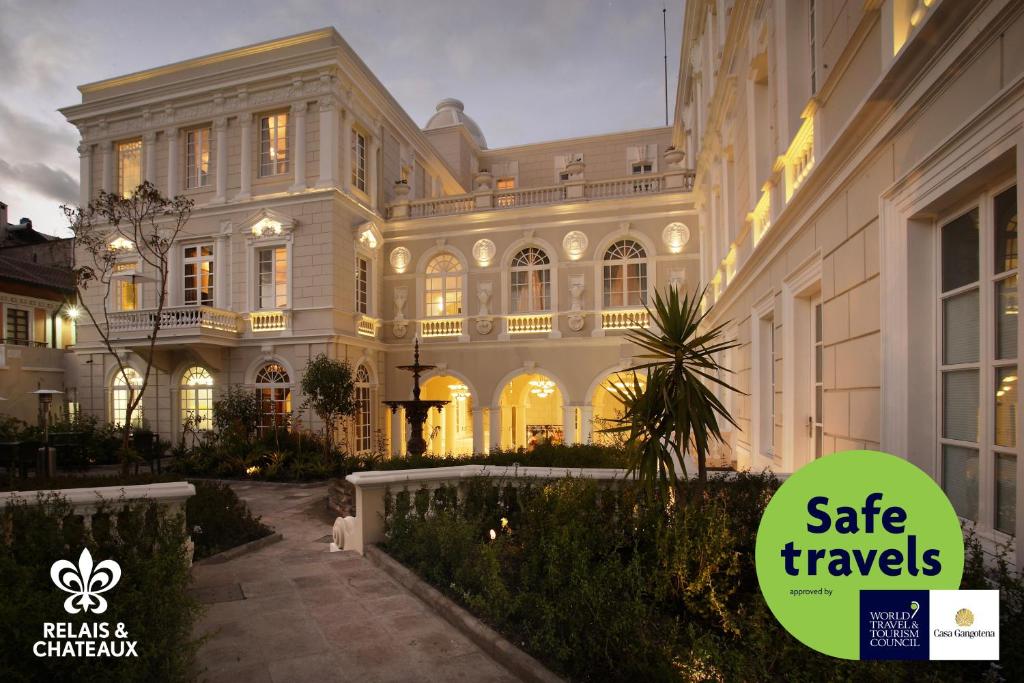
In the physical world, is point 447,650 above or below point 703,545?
below

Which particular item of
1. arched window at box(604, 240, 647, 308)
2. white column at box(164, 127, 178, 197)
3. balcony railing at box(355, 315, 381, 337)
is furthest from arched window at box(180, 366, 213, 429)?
arched window at box(604, 240, 647, 308)

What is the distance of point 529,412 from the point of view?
24297 millimetres

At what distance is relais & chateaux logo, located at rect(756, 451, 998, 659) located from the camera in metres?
2.18

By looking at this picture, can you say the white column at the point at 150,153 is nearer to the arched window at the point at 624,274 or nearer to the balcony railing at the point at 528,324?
the balcony railing at the point at 528,324

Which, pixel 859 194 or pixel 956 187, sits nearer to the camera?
pixel 956 187

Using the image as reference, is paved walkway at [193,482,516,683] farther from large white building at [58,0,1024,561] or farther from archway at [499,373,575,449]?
archway at [499,373,575,449]

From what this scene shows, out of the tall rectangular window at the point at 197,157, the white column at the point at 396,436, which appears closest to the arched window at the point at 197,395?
the white column at the point at 396,436

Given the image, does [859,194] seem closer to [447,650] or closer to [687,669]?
[687,669]

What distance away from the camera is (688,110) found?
763 inches

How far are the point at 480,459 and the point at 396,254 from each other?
13.1 m

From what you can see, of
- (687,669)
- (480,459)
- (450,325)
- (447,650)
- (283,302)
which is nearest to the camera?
(687,669)

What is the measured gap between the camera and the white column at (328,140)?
58.2 feet

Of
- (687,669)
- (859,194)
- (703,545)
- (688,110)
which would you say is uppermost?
(688,110)

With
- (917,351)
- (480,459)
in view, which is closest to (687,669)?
(917,351)
